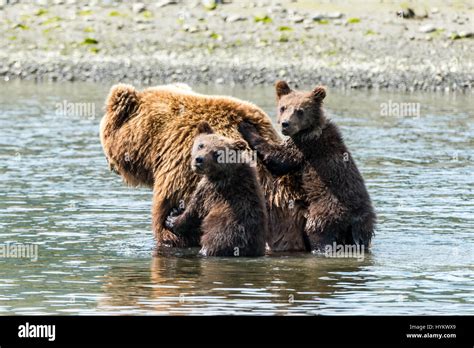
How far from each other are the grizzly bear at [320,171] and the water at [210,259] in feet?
0.92

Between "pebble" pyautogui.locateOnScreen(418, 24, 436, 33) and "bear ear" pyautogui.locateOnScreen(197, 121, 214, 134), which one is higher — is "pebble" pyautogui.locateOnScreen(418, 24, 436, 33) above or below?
above

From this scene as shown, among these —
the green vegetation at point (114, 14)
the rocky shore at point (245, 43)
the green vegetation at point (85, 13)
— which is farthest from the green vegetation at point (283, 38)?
the green vegetation at point (85, 13)

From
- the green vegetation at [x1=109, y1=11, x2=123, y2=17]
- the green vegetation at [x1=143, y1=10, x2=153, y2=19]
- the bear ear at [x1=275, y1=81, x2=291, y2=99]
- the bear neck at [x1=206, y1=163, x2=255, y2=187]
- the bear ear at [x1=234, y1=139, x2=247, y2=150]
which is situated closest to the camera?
the bear neck at [x1=206, y1=163, x2=255, y2=187]

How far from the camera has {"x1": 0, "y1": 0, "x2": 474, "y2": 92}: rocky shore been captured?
98.8 feet

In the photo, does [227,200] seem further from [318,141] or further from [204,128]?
[318,141]

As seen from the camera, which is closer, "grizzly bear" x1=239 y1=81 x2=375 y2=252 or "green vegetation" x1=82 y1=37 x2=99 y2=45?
"grizzly bear" x1=239 y1=81 x2=375 y2=252

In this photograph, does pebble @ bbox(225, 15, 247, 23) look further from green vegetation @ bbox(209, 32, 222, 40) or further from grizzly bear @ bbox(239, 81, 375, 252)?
grizzly bear @ bbox(239, 81, 375, 252)

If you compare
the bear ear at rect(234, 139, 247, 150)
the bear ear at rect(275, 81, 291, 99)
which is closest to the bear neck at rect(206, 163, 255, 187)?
the bear ear at rect(234, 139, 247, 150)

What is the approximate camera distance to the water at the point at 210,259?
9.59 metres

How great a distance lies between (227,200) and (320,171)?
3.02 feet

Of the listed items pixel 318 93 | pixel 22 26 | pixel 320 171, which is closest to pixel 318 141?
pixel 320 171

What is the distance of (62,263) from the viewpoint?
36.4 ft

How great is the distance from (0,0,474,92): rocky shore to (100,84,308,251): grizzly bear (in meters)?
17.6

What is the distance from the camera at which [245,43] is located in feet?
105
